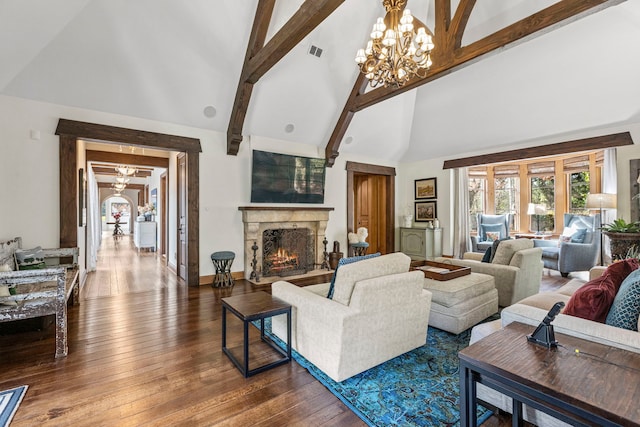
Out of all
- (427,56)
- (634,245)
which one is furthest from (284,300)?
(634,245)

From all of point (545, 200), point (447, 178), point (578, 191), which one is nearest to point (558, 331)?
point (447, 178)

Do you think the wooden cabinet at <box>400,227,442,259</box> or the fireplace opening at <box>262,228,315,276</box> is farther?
the wooden cabinet at <box>400,227,442,259</box>

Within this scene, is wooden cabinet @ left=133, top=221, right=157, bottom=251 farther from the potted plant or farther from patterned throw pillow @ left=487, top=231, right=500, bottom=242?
the potted plant

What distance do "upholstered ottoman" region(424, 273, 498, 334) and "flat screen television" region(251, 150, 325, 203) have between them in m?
3.47

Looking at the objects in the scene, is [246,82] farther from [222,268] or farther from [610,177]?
[610,177]

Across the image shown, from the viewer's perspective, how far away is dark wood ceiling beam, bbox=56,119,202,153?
13.6ft

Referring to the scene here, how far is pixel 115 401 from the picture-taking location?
6.54ft

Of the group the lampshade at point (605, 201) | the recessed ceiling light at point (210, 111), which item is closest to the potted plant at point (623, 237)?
the lampshade at point (605, 201)

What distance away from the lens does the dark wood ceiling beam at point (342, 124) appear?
18.3ft

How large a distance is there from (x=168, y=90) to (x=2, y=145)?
213 centimetres

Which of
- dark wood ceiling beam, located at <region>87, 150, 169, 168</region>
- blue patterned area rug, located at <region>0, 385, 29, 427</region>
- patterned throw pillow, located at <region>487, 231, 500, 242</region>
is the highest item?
dark wood ceiling beam, located at <region>87, 150, 169, 168</region>

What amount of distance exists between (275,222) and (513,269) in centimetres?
397

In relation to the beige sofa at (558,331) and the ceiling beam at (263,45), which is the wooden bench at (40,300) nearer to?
the ceiling beam at (263,45)

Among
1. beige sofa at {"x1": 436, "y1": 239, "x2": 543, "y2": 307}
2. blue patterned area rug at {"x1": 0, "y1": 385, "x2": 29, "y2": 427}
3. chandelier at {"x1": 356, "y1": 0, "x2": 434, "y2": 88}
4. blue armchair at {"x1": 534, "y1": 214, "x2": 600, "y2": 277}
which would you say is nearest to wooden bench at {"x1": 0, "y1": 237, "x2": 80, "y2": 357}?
blue patterned area rug at {"x1": 0, "y1": 385, "x2": 29, "y2": 427}
